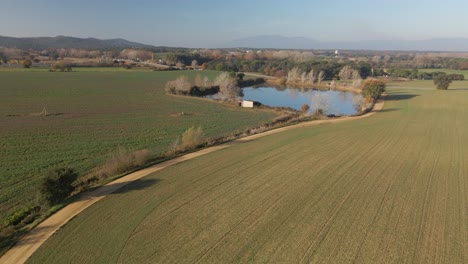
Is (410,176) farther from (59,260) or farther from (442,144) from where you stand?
(59,260)

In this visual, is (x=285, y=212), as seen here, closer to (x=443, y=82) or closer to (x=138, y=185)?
(x=138, y=185)

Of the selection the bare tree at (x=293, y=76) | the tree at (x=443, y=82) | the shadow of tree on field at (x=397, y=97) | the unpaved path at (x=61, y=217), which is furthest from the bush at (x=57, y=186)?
the tree at (x=443, y=82)

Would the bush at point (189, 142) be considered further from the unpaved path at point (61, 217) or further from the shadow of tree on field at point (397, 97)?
the shadow of tree on field at point (397, 97)

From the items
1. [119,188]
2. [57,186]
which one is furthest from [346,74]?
[57,186]

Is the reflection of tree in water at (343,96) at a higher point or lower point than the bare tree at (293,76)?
lower

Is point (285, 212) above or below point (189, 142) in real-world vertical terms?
below

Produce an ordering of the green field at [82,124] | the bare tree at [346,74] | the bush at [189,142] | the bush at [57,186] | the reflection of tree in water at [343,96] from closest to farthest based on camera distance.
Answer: the bush at [57,186] → the green field at [82,124] → the bush at [189,142] → the reflection of tree in water at [343,96] → the bare tree at [346,74]

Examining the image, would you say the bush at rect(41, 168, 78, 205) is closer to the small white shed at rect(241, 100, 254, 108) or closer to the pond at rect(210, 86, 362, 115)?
the pond at rect(210, 86, 362, 115)
